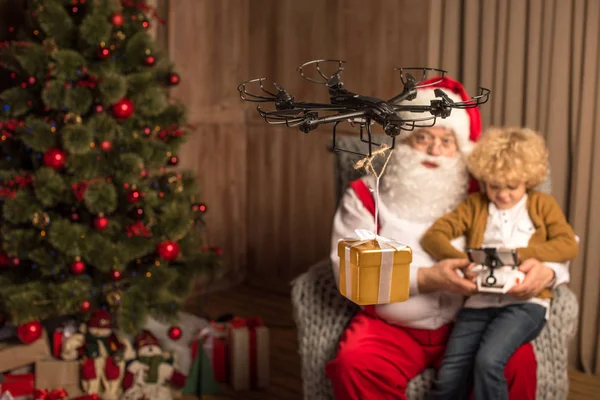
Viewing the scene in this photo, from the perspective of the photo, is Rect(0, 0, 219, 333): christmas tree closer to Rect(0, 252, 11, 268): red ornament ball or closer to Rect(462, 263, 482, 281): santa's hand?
Rect(0, 252, 11, 268): red ornament ball

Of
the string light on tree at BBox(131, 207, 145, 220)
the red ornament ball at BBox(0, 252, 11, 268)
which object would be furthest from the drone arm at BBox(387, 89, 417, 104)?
the red ornament ball at BBox(0, 252, 11, 268)

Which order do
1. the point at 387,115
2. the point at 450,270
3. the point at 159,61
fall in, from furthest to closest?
the point at 159,61 → the point at 450,270 → the point at 387,115

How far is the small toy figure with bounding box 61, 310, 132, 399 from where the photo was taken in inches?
108

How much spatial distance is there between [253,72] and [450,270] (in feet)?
8.31

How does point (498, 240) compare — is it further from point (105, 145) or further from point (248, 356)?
point (105, 145)

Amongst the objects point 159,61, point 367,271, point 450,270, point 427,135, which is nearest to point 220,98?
point 159,61

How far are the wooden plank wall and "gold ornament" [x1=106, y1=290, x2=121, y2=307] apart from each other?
1.46 m

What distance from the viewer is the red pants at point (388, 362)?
2.10m

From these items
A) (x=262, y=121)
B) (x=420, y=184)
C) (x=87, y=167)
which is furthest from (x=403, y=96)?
(x=262, y=121)

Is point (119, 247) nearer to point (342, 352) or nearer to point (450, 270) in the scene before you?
point (342, 352)

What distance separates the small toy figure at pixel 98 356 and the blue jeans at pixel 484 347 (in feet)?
4.05

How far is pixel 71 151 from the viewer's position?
263cm

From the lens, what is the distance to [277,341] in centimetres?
359

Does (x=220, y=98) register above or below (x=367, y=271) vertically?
above
